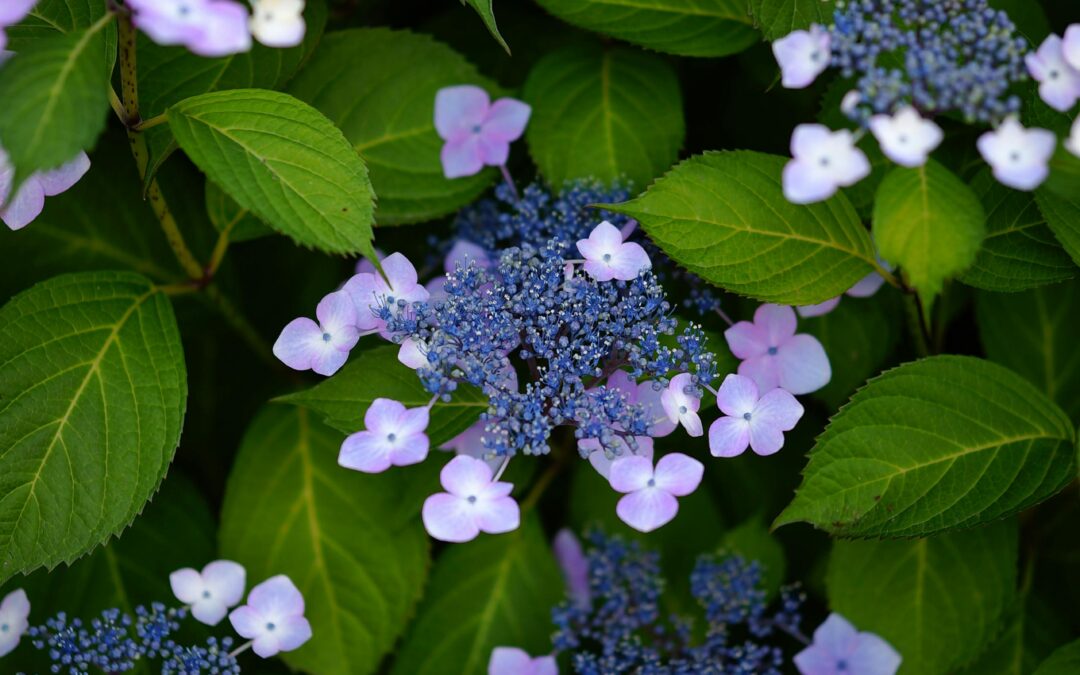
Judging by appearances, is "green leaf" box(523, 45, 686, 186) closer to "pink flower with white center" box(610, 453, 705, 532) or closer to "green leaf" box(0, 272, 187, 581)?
"pink flower with white center" box(610, 453, 705, 532)

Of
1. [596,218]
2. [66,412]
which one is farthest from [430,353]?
[66,412]

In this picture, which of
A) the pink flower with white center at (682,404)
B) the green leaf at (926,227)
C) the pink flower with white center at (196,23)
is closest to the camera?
the pink flower with white center at (196,23)

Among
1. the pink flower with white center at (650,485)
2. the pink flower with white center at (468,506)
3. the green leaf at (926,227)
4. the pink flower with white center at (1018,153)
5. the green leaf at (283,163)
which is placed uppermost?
the pink flower with white center at (1018,153)

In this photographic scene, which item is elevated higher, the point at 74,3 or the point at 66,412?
the point at 74,3

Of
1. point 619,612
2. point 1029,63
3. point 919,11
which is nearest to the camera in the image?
point 1029,63

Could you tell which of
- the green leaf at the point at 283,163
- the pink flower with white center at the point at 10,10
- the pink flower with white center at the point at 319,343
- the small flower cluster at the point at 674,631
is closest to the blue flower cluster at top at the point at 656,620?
the small flower cluster at the point at 674,631

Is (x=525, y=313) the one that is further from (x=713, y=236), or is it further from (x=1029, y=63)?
(x=1029, y=63)

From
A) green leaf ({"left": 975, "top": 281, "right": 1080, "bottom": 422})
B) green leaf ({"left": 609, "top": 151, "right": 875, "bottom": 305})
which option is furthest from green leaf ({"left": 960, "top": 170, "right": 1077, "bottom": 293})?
green leaf ({"left": 975, "top": 281, "right": 1080, "bottom": 422})

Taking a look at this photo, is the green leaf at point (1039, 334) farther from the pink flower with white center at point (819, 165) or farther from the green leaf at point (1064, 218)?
the pink flower with white center at point (819, 165)
